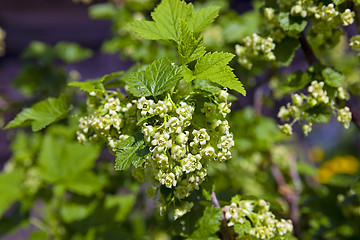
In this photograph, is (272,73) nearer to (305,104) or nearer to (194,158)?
(305,104)

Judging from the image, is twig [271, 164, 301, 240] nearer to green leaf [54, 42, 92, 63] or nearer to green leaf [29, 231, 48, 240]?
green leaf [29, 231, 48, 240]

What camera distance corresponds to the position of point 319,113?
0.93m

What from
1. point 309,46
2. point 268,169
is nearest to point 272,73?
point 268,169

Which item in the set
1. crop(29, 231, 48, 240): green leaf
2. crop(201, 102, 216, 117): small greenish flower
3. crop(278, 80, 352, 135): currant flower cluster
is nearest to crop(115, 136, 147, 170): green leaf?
crop(201, 102, 216, 117): small greenish flower

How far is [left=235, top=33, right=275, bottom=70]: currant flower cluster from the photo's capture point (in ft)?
3.14

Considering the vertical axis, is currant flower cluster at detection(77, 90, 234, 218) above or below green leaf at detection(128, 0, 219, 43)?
below

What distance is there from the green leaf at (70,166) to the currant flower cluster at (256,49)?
0.85m

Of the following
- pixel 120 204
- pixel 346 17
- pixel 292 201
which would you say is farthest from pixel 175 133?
pixel 120 204

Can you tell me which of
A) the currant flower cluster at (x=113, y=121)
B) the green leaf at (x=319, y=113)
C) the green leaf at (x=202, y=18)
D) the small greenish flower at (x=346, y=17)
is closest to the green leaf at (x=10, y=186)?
the currant flower cluster at (x=113, y=121)

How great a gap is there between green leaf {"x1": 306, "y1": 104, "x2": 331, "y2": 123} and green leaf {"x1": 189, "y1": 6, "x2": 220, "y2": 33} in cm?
37

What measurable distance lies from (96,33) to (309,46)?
4237 mm

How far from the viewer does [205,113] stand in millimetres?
752

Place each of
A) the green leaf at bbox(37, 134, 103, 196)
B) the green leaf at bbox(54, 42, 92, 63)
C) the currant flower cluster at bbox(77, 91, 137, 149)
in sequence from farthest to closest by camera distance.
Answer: the green leaf at bbox(54, 42, 92, 63), the green leaf at bbox(37, 134, 103, 196), the currant flower cluster at bbox(77, 91, 137, 149)

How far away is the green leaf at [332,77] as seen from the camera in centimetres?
93
